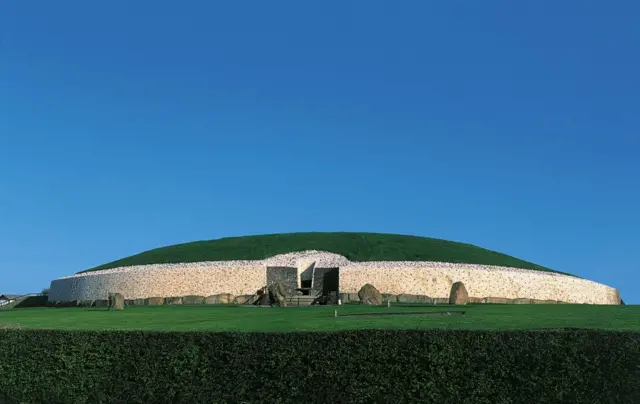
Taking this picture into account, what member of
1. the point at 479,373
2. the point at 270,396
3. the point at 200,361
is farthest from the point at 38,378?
the point at 479,373

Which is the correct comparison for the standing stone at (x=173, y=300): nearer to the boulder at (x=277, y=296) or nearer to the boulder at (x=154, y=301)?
the boulder at (x=154, y=301)

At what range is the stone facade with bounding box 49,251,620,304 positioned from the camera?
34.9m

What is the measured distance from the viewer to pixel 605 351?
9.95m

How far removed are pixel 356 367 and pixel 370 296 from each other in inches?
807

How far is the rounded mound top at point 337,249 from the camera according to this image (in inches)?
1561

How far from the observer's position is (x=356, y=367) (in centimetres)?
1052

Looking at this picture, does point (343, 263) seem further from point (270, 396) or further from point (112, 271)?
point (270, 396)

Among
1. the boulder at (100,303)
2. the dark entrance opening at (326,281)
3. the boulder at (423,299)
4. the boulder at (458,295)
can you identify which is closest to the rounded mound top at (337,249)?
the dark entrance opening at (326,281)

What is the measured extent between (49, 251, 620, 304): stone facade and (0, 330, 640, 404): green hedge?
78.3 ft

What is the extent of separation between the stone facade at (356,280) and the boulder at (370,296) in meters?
3.47

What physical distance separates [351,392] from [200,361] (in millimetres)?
2637

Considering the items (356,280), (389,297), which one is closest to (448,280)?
(389,297)

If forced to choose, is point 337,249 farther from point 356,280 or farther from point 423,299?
point 423,299

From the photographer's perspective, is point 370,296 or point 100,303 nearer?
point 370,296
